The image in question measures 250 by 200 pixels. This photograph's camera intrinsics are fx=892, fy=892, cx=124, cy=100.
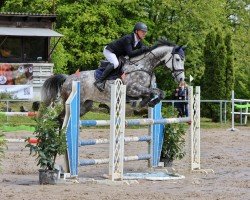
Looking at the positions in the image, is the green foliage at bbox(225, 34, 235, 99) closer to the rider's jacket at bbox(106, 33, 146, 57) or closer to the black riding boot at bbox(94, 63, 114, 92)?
the black riding boot at bbox(94, 63, 114, 92)

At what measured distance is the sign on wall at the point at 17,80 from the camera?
3338cm

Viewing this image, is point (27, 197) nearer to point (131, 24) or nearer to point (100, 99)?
point (100, 99)

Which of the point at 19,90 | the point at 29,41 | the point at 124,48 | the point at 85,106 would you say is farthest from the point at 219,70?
the point at 124,48

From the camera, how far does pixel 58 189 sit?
10859 millimetres

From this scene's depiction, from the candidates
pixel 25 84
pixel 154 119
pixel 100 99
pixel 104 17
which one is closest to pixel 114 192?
pixel 154 119

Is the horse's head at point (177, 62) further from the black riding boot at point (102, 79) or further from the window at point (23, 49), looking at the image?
the window at point (23, 49)

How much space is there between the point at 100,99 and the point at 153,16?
29.6 m

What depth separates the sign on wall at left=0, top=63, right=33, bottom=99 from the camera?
33.4 meters

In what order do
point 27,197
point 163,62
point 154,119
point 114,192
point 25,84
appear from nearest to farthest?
point 27,197, point 114,192, point 154,119, point 163,62, point 25,84

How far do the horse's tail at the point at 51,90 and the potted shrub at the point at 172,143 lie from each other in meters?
2.21

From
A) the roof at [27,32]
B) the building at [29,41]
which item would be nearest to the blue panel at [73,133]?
the building at [29,41]

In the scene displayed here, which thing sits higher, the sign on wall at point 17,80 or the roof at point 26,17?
the roof at point 26,17

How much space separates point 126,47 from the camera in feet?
46.2

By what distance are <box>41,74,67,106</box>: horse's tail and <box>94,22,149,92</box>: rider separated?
1.09m
